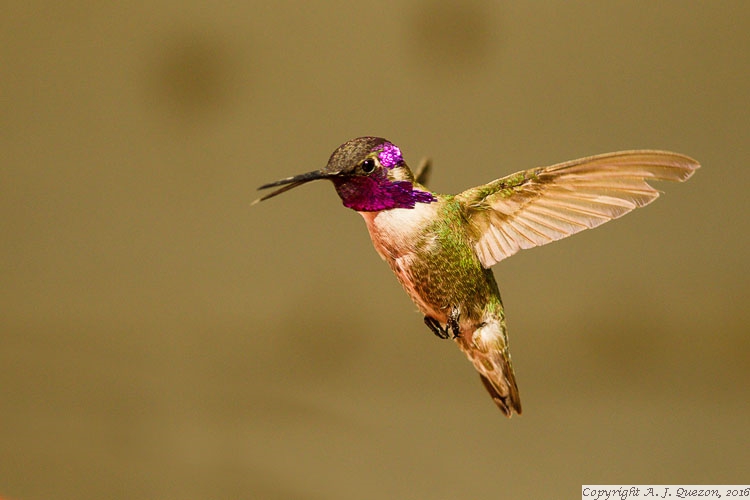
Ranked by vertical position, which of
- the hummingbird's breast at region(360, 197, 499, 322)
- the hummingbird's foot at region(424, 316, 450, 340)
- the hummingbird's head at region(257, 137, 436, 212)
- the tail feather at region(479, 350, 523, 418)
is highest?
the hummingbird's head at region(257, 137, 436, 212)

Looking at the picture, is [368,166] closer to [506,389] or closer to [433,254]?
[433,254]

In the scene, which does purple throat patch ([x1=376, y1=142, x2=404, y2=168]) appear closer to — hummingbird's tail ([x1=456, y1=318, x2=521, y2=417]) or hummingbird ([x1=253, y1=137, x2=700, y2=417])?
hummingbird ([x1=253, y1=137, x2=700, y2=417])

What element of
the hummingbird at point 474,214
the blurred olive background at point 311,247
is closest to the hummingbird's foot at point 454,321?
the hummingbird at point 474,214

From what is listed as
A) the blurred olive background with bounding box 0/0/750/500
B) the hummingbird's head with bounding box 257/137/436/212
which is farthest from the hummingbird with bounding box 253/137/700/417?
the blurred olive background with bounding box 0/0/750/500

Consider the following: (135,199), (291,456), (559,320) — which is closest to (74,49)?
(135,199)

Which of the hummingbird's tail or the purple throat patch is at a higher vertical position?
the purple throat patch

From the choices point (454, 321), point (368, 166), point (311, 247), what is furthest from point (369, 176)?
point (311, 247)
